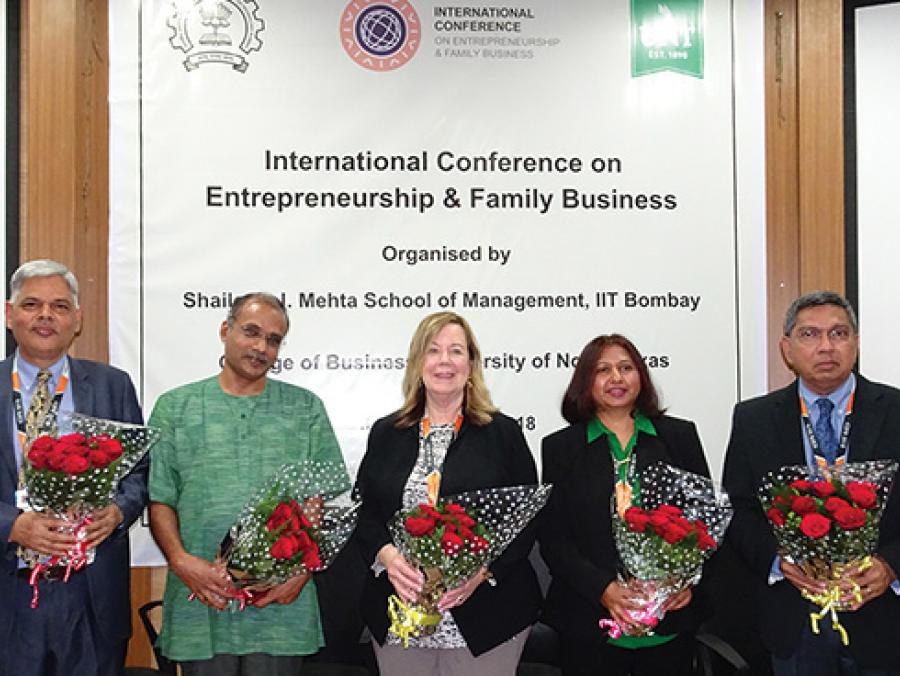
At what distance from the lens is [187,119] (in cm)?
373

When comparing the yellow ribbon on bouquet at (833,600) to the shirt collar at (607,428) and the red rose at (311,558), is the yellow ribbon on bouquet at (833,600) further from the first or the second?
the red rose at (311,558)

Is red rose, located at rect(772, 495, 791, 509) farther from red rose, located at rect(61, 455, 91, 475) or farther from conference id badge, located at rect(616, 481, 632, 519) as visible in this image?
red rose, located at rect(61, 455, 91, 475)

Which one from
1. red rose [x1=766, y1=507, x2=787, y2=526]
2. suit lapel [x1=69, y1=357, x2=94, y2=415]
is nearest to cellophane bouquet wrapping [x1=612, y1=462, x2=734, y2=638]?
red rose [x1=766, y1=507, x2=787, y2=526]

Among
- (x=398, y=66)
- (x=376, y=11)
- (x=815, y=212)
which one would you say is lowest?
(x=815, y=212)

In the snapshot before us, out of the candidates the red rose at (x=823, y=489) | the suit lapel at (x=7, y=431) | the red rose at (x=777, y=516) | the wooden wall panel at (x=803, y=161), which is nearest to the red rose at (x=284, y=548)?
the suit lapel at (x=7, y=431)

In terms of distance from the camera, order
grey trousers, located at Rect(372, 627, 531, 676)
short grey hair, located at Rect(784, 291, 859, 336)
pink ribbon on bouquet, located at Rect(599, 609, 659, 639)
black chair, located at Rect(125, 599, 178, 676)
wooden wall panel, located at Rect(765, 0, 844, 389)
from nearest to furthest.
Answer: pink ribbon on bouquet, located at Rect(599, 609, 659, 639) < grey trousers, located at Rect(372, 627, 531, 676) < short grey hair, located at Rect(784, 291, 859, 336) < black chair, located at Rect(125, 599, 178, 676) < wooden wall panel, located at Rect(765, 0, 844, 389)

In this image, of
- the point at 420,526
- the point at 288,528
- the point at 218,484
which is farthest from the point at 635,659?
the point at 218,484

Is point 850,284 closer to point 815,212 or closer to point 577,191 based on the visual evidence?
point 815,212

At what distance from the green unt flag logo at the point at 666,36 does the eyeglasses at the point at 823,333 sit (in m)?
1.52

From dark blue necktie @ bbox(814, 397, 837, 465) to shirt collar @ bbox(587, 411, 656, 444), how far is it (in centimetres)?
52

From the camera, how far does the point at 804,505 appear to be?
244cm

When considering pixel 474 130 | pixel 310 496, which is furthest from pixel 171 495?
pixel 474 130

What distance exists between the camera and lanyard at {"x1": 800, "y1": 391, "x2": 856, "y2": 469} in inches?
111

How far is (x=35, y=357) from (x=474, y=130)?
1954 mm
